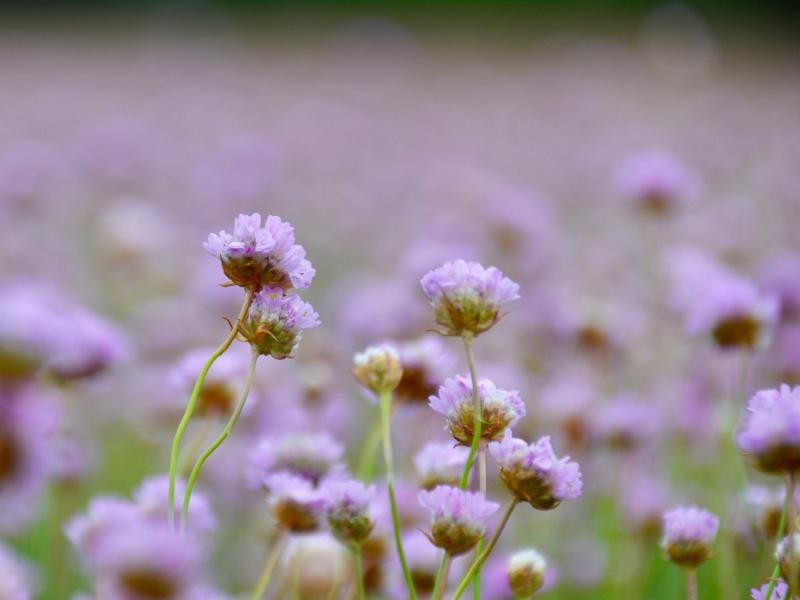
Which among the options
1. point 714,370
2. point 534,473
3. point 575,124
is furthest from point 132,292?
point 575,124

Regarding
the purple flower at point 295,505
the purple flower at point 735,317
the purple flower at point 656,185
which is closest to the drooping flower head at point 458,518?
the purple flower at point 295,505

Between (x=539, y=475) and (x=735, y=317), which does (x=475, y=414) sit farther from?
(x=735, y=317)

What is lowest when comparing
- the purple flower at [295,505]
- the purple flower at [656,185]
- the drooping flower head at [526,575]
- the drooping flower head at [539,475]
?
the drooping flower head at [526,575]

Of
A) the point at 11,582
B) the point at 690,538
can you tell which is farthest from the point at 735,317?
the point at 11,582

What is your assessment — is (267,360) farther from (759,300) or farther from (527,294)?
(759,300)

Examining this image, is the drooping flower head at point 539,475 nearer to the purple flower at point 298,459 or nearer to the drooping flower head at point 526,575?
the drooping flower head at point 526,575
